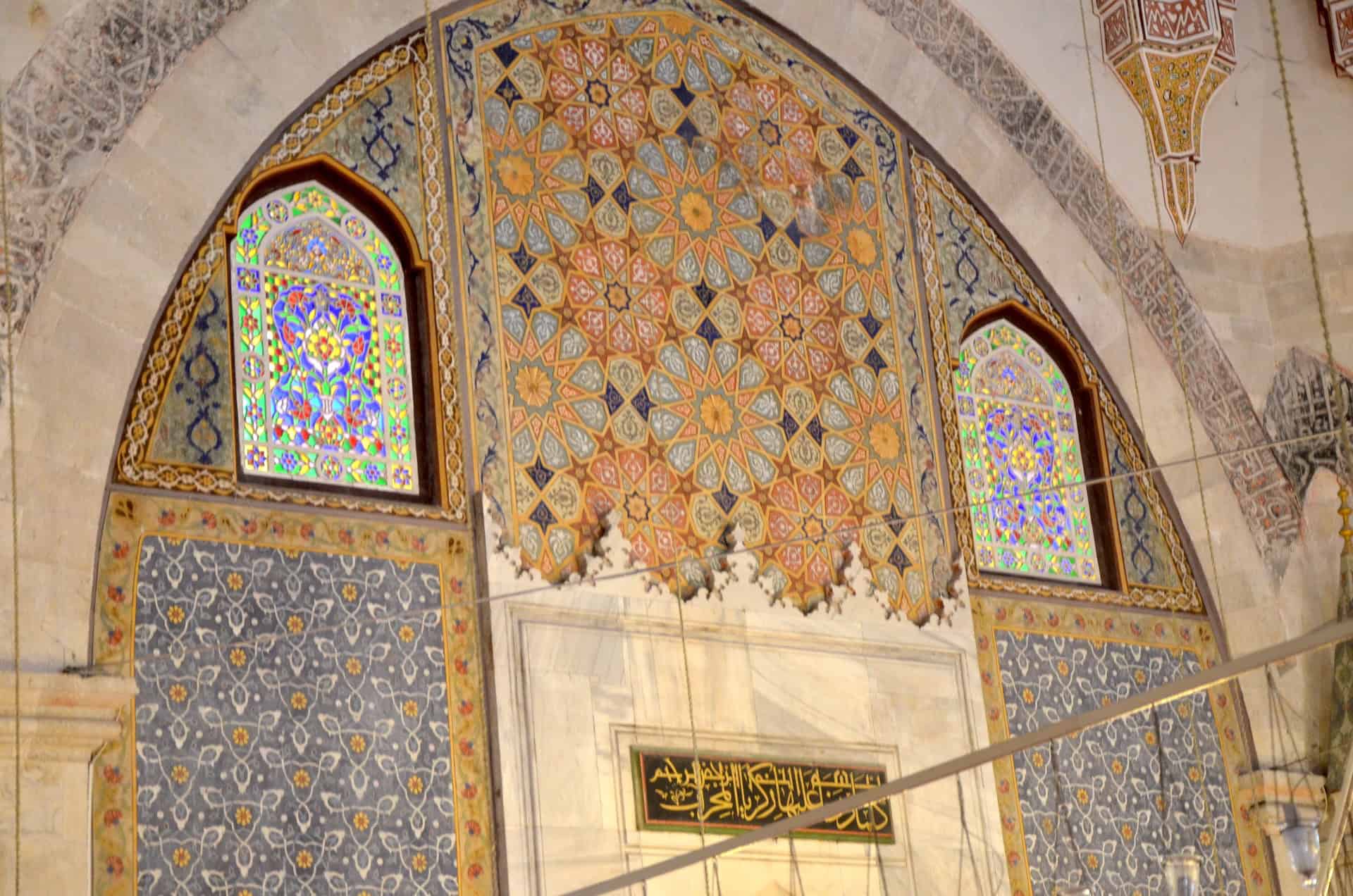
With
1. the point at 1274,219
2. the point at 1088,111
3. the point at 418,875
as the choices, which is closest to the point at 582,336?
the point at 418,875

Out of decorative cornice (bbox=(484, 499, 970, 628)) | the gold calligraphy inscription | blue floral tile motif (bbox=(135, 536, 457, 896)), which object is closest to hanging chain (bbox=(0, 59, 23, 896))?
blue floral tile motif (bbox=(135, 536, 457, 896))

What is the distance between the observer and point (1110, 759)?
780 cm

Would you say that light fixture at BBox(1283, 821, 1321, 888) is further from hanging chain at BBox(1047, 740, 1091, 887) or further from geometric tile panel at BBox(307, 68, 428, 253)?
geometric tile panel at BBox(307, 68, 428, 253)

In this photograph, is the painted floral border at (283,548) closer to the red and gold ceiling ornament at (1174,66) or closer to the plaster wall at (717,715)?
the plaster wall at (717,715)

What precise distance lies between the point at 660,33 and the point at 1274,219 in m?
2.75

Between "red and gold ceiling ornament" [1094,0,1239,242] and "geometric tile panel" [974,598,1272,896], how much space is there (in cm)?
167

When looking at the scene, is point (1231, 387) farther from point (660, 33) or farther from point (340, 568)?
point (340, 568)

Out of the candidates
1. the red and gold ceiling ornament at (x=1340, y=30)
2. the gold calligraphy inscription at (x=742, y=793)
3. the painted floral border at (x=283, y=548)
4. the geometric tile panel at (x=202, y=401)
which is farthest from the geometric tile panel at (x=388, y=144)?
the red and gold ceiling ornament at (x=1340, y=30)

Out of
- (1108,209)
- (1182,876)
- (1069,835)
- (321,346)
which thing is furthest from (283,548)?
(1108,209)

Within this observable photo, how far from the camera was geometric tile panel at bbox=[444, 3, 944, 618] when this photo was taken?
272 inches

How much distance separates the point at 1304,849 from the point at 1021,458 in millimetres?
1872

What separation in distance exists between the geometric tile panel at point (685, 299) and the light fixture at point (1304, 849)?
1.40 m

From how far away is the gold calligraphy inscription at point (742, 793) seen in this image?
662cm

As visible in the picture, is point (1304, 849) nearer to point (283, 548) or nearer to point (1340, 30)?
point (283, 548)
